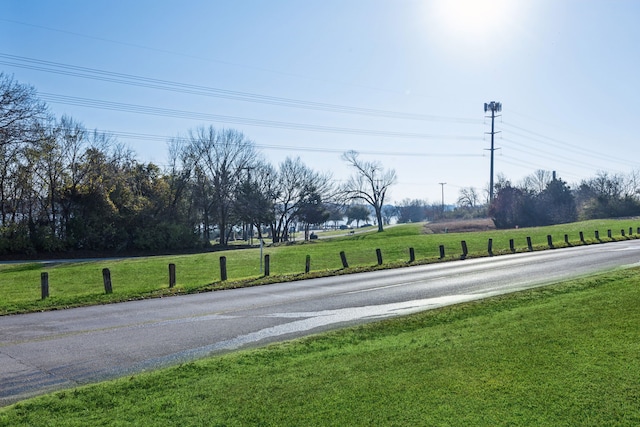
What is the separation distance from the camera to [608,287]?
12258 millimetres

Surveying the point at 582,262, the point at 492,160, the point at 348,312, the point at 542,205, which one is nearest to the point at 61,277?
the point at 348,312

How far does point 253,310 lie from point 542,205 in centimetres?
7027

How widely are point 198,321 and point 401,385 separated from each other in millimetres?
6551

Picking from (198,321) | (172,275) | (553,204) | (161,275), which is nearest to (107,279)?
(172,275)

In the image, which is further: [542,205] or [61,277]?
[542,205]

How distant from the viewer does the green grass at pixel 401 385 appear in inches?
180

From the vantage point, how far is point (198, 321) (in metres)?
10.8

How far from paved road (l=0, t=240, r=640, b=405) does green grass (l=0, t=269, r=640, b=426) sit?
1302 mm

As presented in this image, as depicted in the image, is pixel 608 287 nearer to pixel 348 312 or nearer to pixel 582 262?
pixel 348 312

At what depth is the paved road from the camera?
24.5 ft

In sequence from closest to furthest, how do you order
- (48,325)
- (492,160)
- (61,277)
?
(48,325)
(61,277)
(492,160)

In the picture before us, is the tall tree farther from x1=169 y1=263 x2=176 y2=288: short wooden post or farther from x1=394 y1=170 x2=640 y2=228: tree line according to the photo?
x1=169 y1=263 x2=176 y2=288: short wooden post

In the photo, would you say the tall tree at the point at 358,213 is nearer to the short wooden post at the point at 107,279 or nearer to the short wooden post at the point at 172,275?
the short wooden post at the point at 172,275

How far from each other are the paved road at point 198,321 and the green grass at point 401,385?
1302mm
